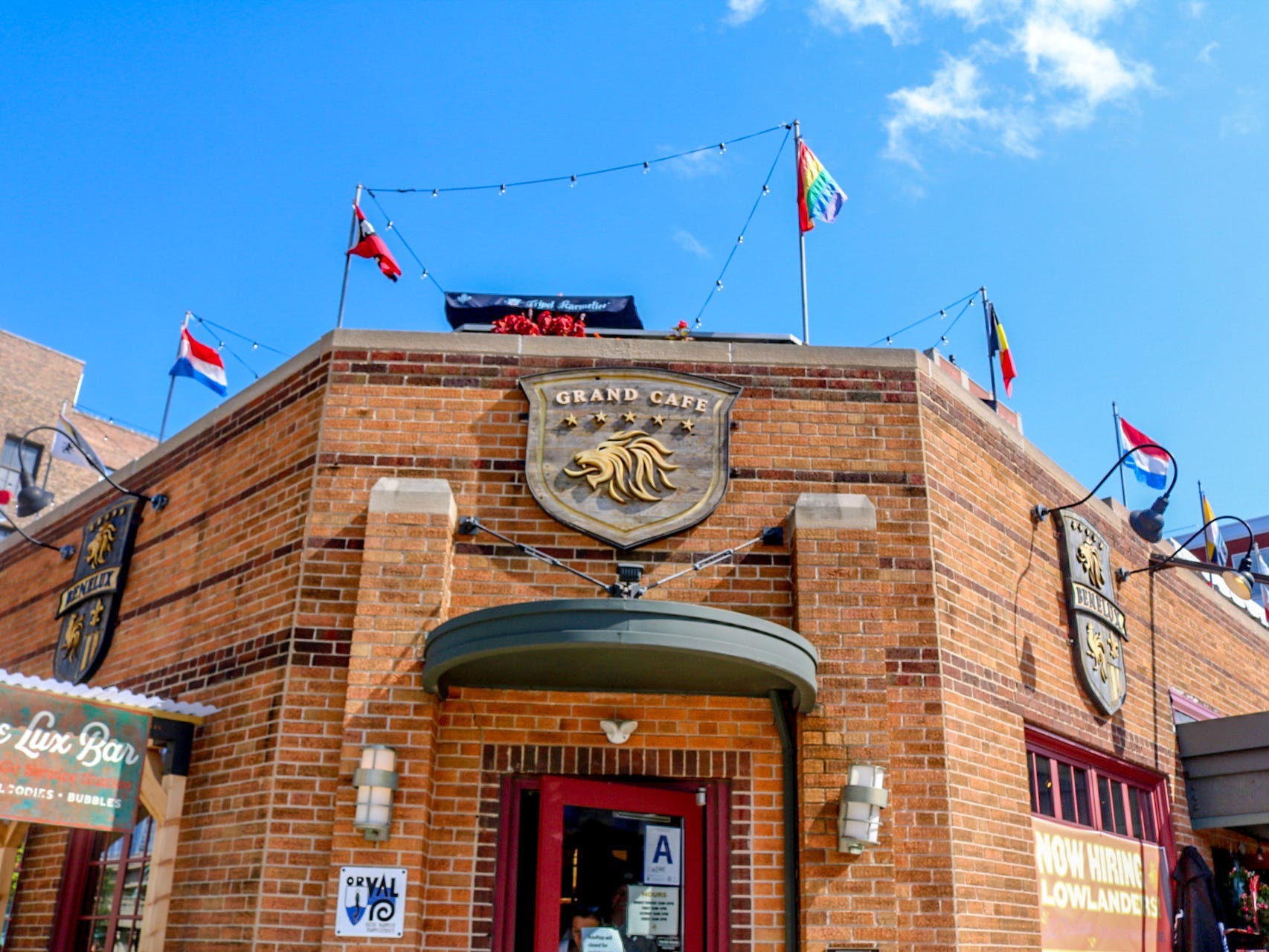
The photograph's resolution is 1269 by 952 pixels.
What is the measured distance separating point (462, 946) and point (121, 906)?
135 inches

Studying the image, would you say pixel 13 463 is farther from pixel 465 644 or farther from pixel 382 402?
pixel 465 644

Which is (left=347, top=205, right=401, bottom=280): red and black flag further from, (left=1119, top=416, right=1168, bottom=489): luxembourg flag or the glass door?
(left=1119, top=416, right=1168, bottom=489): luxembourg flag

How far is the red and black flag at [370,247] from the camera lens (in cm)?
1018

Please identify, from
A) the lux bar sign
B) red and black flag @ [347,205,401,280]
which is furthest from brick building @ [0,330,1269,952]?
red and black flag @ [347,205,401,280]

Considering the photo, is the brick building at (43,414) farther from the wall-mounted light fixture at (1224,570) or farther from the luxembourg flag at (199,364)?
the wall-mounted light fixture at (1224,570)

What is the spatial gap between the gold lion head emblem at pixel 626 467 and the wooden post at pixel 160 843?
3482 mm

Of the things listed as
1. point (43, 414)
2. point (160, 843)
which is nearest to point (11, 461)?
→ point (43, 414)

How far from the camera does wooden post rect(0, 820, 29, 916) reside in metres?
8.22

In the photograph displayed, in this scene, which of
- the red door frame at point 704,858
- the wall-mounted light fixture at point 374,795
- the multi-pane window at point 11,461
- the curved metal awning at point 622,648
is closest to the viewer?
the curved metal awning at point 622,648

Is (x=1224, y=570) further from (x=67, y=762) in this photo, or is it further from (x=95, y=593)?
(x=95, y=593)

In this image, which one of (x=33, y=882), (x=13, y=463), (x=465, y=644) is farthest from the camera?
(x=13, y=463)

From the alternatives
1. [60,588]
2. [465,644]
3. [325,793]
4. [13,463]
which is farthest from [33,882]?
[13,463]

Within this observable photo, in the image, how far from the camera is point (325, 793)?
7.20 metres

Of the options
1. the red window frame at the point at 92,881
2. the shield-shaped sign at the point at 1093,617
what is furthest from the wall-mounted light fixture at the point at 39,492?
the shield-shaped sign at the point at 1093,617
